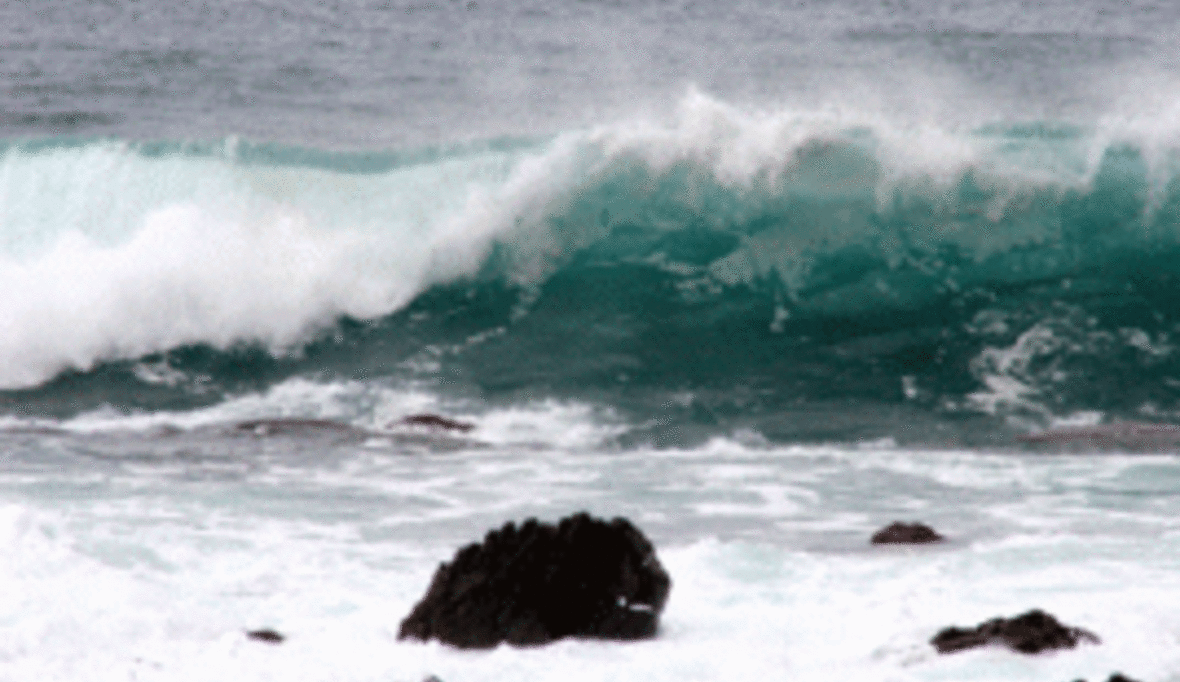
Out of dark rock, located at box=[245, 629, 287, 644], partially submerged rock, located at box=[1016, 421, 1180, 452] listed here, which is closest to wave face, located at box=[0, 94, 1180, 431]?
partially submerged rock, located at box=[1016, 421, 1180, 452]

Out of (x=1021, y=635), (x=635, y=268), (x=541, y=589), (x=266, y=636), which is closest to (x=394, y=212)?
(x=635, y=268)

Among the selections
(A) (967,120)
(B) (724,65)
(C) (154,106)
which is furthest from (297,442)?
(B) (724,65)

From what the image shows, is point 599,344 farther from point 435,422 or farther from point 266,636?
point 266,636

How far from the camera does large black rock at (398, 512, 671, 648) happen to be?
19.5ft

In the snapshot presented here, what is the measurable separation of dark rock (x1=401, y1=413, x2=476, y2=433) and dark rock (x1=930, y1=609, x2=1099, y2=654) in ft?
22.6

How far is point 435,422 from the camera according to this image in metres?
12.4

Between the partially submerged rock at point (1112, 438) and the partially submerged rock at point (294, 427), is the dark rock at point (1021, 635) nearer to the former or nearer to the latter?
the partially submerged rock at point (1112, 438)

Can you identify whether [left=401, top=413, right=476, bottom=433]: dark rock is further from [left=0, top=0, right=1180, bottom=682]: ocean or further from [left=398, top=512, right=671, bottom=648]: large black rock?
[left=398, top=512, right=671, bottom=648]: large black rock

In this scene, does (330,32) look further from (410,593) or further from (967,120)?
(410,593)

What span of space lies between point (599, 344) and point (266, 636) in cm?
899

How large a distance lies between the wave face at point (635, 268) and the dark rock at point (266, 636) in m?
7.26

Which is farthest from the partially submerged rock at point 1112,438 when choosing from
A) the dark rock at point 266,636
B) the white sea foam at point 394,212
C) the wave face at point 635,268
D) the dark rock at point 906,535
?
the dark rock at point 266,636

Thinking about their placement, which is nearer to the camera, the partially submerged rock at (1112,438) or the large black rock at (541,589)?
the large black rock at (541,589)

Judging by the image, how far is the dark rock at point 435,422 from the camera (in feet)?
40.5
